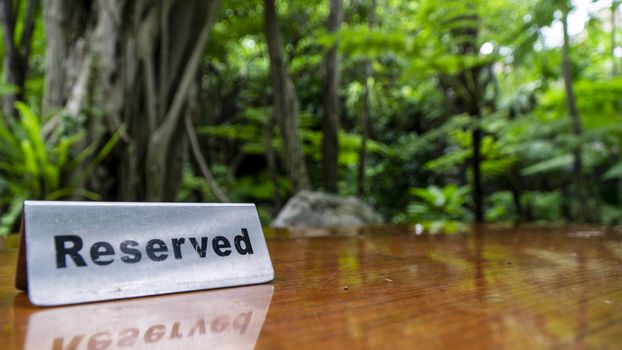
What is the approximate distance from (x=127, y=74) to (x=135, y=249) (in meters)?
1.51

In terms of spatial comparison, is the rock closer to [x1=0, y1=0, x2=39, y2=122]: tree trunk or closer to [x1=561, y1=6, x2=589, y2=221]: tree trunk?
[x1=561, y1=6, x2=589, y2=221]: tree trunk

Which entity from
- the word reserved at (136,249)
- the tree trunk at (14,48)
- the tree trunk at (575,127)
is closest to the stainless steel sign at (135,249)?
the word reserved at (136,249)

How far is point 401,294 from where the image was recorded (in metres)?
0.33

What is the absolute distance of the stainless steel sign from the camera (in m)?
0.30

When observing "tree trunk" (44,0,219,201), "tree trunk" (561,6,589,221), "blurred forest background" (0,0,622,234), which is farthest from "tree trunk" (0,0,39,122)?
"tree trunk" (561,6,589,221)

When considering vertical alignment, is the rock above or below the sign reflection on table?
above

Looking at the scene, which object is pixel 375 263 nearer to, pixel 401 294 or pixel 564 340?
pixel 401 294

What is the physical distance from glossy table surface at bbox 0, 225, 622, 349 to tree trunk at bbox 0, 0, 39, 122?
2.04 metres

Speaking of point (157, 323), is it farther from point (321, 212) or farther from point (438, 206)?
point (438, 206)

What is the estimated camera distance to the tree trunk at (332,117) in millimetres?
2961

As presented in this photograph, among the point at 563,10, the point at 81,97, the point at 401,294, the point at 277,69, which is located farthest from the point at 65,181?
the point at 563,10

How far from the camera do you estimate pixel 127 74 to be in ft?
5.55

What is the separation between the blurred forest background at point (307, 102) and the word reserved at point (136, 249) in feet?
4.30

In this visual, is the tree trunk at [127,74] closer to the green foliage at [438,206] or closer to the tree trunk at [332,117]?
the tree trunk at [332,117]
